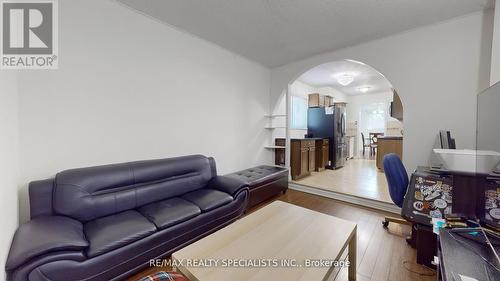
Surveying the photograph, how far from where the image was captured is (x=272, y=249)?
1.27 meters

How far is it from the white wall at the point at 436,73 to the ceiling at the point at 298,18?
0.58 feet

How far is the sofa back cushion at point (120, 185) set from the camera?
1.64 metres

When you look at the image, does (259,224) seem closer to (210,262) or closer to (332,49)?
(210,262)

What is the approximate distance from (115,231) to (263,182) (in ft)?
6.55

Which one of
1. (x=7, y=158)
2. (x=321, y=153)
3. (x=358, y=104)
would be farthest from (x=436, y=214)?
(x=358, y=104)

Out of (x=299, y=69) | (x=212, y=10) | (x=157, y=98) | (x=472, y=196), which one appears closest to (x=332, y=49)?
(x=299, y=69)

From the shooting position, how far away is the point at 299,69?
3.85 meters

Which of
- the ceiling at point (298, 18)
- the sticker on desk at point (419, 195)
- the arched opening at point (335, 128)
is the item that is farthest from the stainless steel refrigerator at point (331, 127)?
the sticker on desk at point (419, 195)

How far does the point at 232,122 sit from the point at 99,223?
238cm

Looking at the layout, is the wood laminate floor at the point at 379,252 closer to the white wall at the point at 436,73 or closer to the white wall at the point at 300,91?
the white wall at the point at 436,73

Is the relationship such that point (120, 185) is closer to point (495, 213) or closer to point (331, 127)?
point (495, 213)

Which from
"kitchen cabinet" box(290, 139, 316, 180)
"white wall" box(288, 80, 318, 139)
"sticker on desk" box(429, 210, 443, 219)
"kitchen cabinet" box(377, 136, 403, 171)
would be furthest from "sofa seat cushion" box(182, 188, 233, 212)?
"kitchen cabinet" box(377, 136, 403, 171)

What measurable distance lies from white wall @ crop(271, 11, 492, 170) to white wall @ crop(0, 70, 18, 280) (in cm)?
401

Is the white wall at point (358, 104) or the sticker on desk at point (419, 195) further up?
the white wall at point (358, 104)
